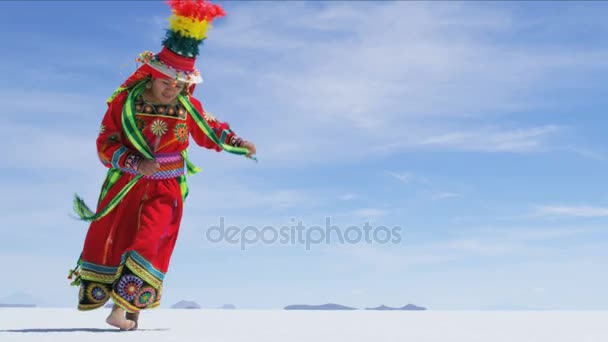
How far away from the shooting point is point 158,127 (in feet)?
17.6

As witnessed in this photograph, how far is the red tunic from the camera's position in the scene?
207 inches

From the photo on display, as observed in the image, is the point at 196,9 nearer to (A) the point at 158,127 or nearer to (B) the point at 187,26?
(B) the point at 187,26

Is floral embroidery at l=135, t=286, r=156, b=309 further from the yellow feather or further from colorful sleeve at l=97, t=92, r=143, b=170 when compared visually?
the yellow feather

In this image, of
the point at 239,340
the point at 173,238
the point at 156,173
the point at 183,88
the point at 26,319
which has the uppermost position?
the point at 183,88

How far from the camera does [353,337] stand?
15.4 ft

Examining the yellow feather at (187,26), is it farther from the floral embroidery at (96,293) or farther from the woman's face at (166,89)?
the floral embroidery at (96,293)

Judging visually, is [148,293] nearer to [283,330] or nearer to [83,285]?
[83,285]

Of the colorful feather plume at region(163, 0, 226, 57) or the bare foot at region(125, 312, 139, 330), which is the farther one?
the bare foot at region(125, 312, 139, 330)

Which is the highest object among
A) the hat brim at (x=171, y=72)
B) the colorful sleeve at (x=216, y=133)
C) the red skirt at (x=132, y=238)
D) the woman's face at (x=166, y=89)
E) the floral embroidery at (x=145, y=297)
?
the hat brim at (x=171, y=72)

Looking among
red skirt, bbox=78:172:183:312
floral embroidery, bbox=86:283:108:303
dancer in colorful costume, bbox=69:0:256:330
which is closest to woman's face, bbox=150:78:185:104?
dancer in colorful costume, bbox=69:0:256:330

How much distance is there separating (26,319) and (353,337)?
3.34 metres

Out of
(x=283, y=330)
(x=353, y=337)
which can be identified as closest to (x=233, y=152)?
(x=283, y=330)

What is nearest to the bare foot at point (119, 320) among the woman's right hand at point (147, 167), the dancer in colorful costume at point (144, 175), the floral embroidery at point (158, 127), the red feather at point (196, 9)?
the dancer in colorful costume at point (144, 175)

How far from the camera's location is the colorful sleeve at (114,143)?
17.2 feet
